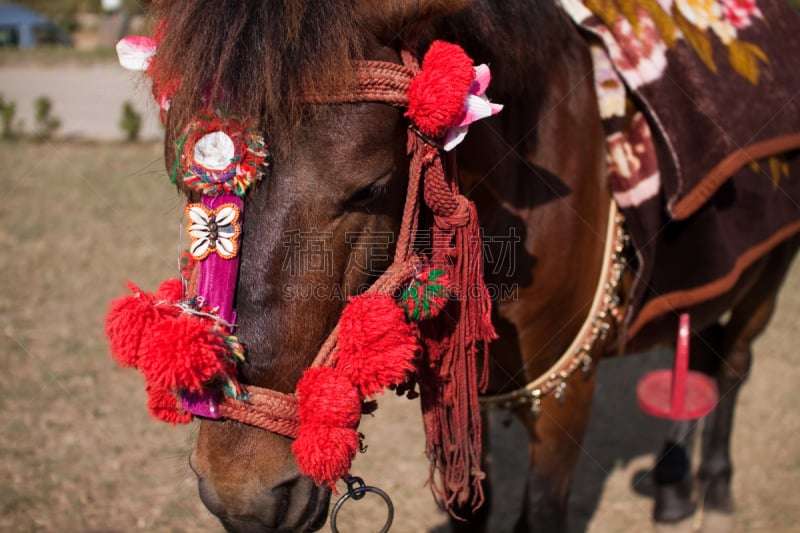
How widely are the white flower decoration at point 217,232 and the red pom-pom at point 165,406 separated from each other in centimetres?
33

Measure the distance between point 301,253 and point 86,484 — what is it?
270cm

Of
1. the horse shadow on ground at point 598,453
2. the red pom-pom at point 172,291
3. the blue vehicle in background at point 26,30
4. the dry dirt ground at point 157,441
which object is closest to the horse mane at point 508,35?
the red pom-pom at point 172,291

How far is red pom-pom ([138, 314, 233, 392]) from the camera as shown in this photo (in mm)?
1454

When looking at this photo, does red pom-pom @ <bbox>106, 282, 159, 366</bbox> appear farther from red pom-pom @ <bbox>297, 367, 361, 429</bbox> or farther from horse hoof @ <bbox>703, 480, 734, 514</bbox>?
horse hoof @ <bbox>703, 480, 734, 514</bbox>

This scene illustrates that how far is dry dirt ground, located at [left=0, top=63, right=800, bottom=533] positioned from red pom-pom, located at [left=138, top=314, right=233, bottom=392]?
722 mm

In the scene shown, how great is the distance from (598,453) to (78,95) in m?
13.4

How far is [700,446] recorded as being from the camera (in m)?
4.36

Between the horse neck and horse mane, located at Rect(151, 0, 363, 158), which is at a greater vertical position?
horse mane, located at Rect(151, 0, 363, 158)

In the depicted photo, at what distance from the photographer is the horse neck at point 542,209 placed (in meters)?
2.22

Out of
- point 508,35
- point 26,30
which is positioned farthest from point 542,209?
point 26,30

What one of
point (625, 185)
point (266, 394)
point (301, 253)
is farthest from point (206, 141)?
point (625, 185)

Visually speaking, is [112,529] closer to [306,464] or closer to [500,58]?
[306,464]

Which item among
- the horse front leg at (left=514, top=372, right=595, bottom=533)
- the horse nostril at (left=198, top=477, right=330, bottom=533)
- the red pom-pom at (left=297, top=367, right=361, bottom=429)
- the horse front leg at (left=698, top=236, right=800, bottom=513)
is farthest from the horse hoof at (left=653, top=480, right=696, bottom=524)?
the red pom-pom at (left=297, top=367, right=361, bottom=429)

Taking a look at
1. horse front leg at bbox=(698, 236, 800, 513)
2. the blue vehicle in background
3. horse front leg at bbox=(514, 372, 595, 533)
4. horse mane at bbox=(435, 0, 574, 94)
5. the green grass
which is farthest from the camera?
the blue vehicle in background
